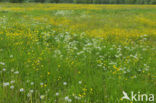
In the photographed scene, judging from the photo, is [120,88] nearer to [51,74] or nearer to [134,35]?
[51,74]

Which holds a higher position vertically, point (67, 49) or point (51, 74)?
point (67, 49)

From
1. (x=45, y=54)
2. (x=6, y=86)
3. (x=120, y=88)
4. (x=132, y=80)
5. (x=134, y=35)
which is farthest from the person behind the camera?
(x=134, y=35)

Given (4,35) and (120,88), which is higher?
(4,35)

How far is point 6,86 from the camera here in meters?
2.87

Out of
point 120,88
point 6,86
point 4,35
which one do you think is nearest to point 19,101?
point 6,86

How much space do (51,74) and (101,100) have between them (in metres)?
1.41

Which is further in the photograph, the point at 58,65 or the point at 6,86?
the point at 58,65

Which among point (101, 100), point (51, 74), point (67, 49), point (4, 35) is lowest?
point (101, 100)

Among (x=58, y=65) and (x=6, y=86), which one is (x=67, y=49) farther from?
(x=6, y=86)

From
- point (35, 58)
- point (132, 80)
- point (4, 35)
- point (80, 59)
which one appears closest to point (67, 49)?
point (80, 59)

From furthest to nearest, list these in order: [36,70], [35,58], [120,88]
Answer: [35,58]
[36,70]
[120,88]

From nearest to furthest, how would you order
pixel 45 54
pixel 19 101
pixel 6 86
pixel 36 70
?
pixel 19 101 < pixel 6 86 < pixel 36 70 < pixel 45 54

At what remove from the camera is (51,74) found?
355cm

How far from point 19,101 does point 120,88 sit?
205 cm
